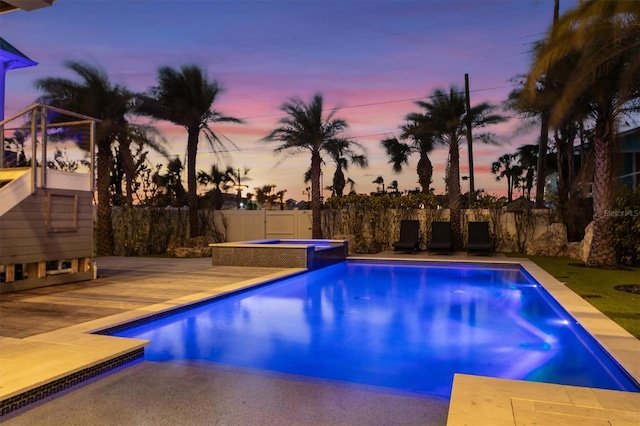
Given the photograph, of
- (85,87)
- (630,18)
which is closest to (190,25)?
(85,87)

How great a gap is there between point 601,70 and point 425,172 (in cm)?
1210

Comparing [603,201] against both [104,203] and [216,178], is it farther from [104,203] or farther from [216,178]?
[216,178]

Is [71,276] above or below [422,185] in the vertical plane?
below

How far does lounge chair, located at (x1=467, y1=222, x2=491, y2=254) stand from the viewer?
13555 mm

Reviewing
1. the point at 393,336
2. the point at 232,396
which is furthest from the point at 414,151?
the point at 232,396

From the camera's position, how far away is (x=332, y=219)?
1700 centimetres

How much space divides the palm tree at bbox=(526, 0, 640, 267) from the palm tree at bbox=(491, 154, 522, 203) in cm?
3003

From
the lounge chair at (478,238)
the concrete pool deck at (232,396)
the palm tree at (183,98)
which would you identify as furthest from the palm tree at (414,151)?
the concrete pool deck at (232,396)

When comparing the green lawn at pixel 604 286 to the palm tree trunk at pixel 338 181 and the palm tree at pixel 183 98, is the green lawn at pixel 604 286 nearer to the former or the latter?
the palm tree at pixel 183 98

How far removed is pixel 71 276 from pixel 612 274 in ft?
35.2

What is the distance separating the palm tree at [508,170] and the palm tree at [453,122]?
1005 inches

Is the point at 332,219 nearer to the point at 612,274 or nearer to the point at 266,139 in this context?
the point at 266,139

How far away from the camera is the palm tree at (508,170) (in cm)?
3961

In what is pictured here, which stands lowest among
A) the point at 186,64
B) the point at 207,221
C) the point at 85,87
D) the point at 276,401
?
the point at 276,401
